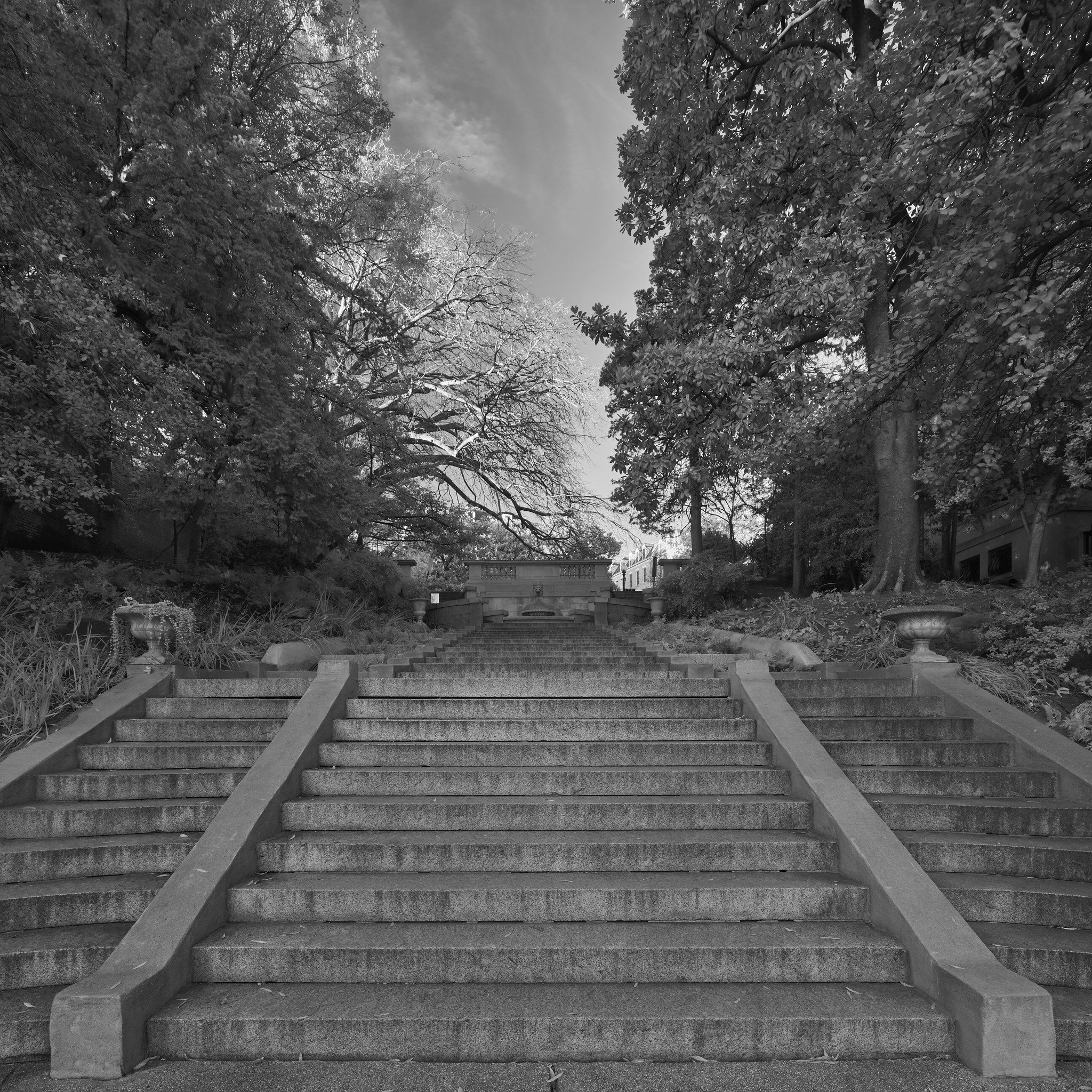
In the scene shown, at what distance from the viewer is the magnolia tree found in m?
4.72

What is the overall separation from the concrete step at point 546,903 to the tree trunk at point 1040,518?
10.2m

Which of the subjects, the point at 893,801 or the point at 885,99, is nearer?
the point at 893,801

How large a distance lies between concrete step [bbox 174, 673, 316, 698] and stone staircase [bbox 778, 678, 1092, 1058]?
461cm

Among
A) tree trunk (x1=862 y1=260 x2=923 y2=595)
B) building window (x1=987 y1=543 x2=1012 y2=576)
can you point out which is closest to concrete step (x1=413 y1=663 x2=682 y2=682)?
tree trunk (x1=862 y1=260 x2=923 y2=595)

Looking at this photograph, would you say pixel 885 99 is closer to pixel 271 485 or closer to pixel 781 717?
pixel 781 717

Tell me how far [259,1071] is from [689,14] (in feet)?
37.4

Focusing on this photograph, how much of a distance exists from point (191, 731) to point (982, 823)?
19.5ft

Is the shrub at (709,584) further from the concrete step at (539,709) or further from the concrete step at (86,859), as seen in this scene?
the concrete step at (86,859)

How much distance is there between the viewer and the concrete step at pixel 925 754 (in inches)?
190

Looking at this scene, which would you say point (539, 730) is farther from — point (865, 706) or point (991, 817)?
point (991, 817)

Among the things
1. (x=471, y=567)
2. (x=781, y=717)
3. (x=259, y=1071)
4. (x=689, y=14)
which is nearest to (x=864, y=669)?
(x=781, y=717)

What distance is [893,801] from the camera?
168 inches

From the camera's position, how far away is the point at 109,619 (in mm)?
7141

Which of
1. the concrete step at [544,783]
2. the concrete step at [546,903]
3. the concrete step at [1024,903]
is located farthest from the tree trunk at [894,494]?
the concrete step at [546,903]
